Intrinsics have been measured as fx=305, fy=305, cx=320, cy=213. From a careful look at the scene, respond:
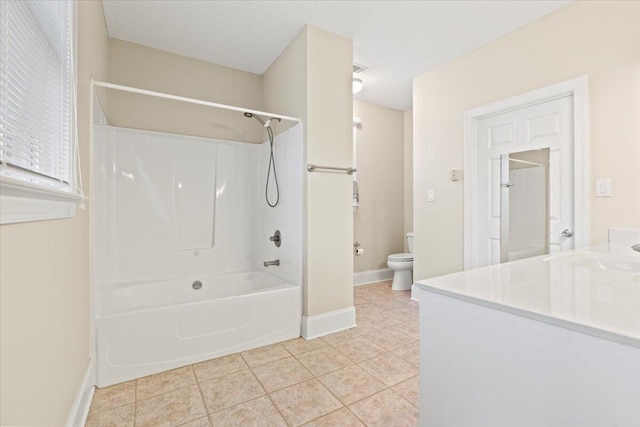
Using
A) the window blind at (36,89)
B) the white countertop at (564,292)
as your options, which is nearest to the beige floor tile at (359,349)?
the white countertop at (564,292)

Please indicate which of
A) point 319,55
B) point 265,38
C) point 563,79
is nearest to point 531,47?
point 563,79

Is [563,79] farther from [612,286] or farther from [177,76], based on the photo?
[177,76]

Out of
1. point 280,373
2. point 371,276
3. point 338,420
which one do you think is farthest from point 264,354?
→ point 371,276

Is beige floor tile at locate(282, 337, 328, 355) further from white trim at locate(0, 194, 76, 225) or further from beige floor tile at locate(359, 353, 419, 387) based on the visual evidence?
white trim at locate(0, 194, 76, 225)

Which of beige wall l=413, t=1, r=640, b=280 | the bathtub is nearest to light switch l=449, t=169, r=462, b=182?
beige wall l=413, t=1, r=640, b=280

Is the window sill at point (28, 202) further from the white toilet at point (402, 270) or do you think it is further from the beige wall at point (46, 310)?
the white toilet at point (402, 270)

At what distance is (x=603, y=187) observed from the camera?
1.91 metres

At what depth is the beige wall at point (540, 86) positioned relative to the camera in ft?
5.98

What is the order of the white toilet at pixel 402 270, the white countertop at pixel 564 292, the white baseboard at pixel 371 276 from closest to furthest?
the white countertop at pixel 564 292
the white toilet at pixel 402 270
the white baseboard at pixel 371 276

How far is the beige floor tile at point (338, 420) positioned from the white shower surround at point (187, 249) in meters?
0.84

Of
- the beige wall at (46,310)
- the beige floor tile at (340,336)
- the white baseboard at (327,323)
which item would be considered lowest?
the beige floor tile at (340,336)

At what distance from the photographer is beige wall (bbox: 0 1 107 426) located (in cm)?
72

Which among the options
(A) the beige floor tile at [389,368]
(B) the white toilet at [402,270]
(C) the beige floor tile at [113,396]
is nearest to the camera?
(C) the beige floor tile at [113,396]

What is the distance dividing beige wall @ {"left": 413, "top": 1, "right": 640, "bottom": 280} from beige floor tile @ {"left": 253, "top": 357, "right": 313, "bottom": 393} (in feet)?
5.73
